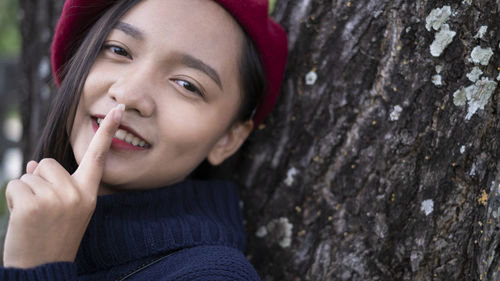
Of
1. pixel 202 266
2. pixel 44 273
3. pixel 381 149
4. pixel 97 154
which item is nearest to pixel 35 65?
pixel 97 154

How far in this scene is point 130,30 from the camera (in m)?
1.76

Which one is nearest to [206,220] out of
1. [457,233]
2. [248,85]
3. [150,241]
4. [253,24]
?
[150,241]

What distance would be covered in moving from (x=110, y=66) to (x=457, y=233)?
1.51 meters

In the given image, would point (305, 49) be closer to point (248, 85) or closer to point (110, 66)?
point (248, 85)

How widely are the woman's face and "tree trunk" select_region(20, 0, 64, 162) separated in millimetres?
1168

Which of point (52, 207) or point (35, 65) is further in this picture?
point (35, 65)

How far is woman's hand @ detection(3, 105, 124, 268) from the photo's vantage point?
1.40m

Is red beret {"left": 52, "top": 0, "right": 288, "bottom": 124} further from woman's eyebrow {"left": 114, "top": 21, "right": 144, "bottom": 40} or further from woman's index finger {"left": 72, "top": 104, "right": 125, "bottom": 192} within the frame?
woman's index finger {"left": 72, "top": 104, "right": 125, "bottom": 192}

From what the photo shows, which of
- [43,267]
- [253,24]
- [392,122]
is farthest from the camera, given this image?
[253,24]

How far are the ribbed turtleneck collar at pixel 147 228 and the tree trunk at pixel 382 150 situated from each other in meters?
0.36

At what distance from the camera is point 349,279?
1.89 meters

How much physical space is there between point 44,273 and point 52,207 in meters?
0.20

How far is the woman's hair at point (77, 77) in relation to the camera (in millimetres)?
1798

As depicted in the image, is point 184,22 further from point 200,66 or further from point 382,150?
point 382,150
